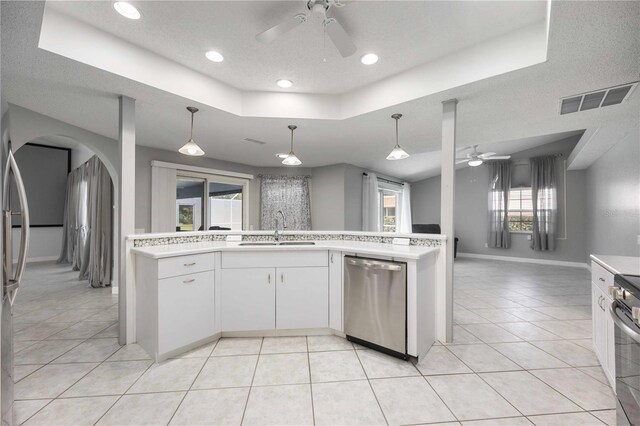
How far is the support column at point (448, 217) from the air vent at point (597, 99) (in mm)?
1143

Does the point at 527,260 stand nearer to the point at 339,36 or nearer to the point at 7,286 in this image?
the point at 339,36

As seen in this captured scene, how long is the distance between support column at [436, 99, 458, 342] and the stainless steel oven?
1138 mm

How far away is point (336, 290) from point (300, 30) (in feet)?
7.19

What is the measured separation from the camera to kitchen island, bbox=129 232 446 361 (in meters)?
2.21

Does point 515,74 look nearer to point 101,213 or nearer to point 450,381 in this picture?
point 450,381

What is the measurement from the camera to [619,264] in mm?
1750

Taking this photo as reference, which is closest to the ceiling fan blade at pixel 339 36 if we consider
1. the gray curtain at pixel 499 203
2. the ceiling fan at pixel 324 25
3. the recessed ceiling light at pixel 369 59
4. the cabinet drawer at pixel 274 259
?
the ceiling fan at pixel 324 25

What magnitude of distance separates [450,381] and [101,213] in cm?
524

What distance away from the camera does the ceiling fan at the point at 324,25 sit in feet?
5.20

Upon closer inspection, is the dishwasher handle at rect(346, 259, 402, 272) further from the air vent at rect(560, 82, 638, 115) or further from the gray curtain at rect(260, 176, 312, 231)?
the gray curtain at rect(260, 176, 312, 231)

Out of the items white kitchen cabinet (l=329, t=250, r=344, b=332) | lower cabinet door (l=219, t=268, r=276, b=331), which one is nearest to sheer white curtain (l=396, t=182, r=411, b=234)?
white kitchen cabinet (l=329, t=250, r=344, b=332)

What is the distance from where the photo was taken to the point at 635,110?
281cm

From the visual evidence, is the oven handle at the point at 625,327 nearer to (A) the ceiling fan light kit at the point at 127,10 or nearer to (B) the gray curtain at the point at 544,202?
(A) the ceiling fan light kit at the point at 127,10

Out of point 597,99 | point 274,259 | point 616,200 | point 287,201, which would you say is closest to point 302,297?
point 274,259
